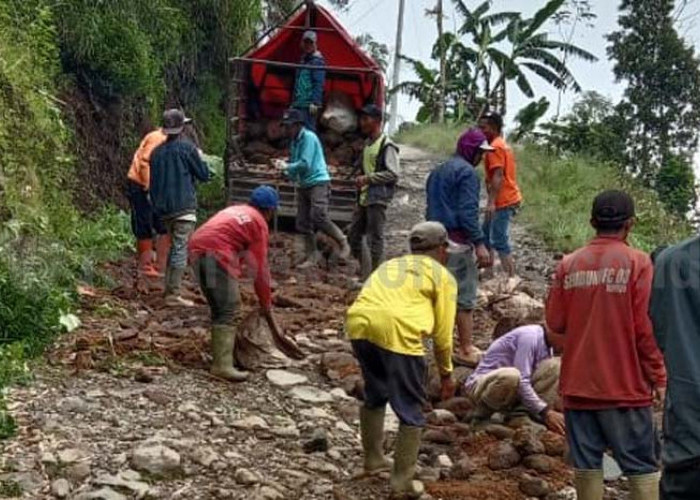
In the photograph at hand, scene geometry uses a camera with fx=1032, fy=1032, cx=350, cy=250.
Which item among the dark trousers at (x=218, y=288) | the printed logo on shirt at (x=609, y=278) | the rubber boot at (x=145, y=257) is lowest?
the rubber boot at (x=145, y=257)

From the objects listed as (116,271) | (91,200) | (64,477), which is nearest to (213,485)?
(64,477)

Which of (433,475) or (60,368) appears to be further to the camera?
(60,368)

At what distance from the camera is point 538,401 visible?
18.4ft

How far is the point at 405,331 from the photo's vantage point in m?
4.77

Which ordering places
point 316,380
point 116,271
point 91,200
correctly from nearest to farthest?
1. point 316,380
2. point 116,271
3. point 91,200

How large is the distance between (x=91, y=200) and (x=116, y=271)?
219 cm

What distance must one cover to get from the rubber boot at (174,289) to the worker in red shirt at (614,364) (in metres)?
4.24

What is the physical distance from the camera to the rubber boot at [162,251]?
8578 mm

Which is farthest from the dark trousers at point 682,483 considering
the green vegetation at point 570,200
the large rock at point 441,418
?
the green vegetation at point 570,200

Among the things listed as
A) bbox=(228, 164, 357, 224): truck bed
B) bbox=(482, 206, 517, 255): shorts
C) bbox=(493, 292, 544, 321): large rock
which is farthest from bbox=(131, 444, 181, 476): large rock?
bbox=(228, 164, 357, 224): truck bed

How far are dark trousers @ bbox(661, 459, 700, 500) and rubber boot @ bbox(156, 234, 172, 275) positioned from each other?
5941mm

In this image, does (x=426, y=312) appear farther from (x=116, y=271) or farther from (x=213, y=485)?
(x=116, y=271)

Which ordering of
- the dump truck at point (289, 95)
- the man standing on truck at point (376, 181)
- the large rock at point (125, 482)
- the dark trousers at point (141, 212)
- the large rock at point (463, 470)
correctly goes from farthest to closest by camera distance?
the dump truck at point (289, 95), the dark trousers at point (141, 212), the man standing on truck at point (376, 181), the large rock at point (463, 470), the large rock at point (125, 482)

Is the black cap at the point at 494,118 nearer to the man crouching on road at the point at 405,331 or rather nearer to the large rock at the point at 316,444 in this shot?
the man crouching on road at the point at 405,331
